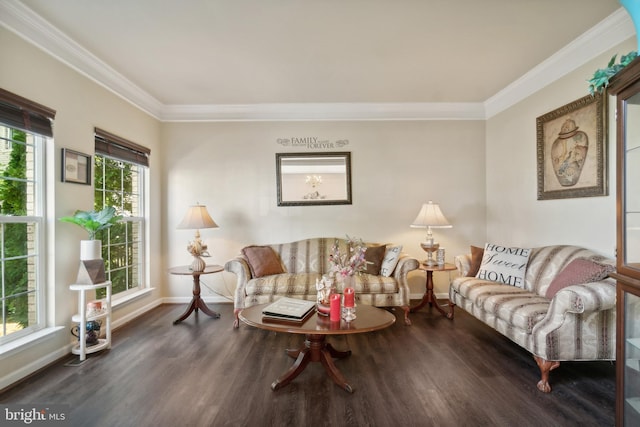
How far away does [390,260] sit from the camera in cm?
369

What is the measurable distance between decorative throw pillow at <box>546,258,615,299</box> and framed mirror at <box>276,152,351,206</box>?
2.46 metres

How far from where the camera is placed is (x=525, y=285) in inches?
118

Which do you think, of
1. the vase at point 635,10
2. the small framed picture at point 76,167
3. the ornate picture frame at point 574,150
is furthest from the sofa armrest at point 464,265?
the small framed picture at point 76,167

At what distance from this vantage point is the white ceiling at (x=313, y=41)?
7.47 feet

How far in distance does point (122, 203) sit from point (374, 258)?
10.2 ft

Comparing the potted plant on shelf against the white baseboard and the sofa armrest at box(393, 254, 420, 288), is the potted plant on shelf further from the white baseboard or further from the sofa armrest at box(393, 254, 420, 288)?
the white baseboard

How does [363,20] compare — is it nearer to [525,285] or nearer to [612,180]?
[612,180]

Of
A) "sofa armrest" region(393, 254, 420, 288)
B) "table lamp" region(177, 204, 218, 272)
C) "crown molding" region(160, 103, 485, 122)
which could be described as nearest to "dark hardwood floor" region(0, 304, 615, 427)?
A: "sofa armrest" region(393, 254, 420, 288)

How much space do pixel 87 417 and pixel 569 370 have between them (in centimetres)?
Result: 335

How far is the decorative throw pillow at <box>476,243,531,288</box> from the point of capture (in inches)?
120

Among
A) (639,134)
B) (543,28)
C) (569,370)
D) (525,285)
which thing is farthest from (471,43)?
(569,370)

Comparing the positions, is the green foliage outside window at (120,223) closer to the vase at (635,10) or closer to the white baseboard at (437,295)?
the white baseboard at (437,295)

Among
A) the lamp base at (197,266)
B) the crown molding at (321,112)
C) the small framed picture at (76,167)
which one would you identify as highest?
the crown molding at (321,112)

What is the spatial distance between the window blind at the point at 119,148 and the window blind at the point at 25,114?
60cm
